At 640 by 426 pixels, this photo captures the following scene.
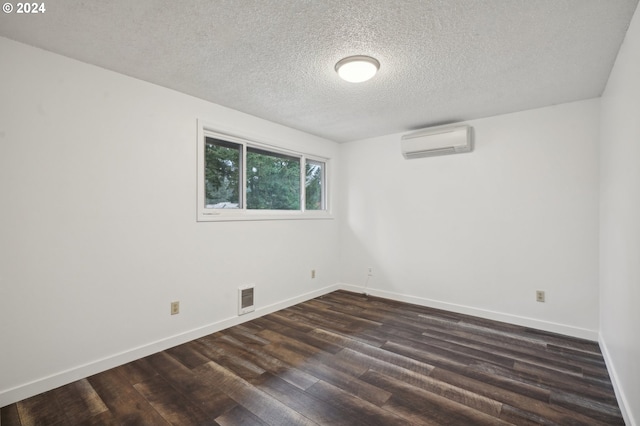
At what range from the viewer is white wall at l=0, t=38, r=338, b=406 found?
190cm

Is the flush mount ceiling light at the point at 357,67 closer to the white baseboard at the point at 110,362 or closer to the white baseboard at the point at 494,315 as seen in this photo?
the white baseboard at the point at 110,362

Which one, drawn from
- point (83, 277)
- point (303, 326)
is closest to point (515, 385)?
A: point (303, 326)

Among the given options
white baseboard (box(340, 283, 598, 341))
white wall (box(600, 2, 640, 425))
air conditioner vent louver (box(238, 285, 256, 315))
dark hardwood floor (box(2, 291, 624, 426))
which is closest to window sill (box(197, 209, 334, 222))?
air conditioner vent louver (box(238, 285, 256, 315))

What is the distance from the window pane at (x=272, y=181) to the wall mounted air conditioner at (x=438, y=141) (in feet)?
4.89

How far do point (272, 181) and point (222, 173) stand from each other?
73 cm

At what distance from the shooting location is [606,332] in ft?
7.87

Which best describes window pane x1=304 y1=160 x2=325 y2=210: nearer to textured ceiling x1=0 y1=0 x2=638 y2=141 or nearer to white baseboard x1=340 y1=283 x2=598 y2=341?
white baseboard x1=340 y1=283 x2=598 y2=341

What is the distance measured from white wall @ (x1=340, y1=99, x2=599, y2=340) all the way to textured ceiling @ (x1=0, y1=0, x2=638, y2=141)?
45cm

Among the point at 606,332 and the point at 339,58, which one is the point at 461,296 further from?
the point at 339,58

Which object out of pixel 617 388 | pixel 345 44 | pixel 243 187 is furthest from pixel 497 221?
pixel 243 187

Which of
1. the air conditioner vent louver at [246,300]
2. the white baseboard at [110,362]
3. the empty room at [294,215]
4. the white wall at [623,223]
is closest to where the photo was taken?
the white wall at [623,223]

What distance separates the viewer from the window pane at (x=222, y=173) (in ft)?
10.0

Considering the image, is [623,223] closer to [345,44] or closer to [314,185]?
[345,44]

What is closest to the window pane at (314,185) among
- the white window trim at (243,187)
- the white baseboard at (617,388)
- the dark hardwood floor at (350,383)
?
the white window trim at (243,187)
